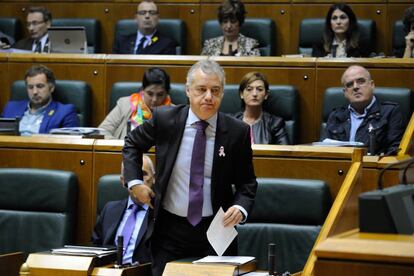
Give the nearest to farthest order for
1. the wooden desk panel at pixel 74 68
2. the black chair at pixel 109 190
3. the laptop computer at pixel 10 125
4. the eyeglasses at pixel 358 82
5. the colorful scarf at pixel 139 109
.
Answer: the black chair at pixel 109 190
the laptop computer at pixel 10 125
the eyeglasses at pixel 358 82
the colorful scarf at pixel 139 109
the wooden desk panel at pixel 74 68

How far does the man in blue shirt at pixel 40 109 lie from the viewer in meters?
3.31

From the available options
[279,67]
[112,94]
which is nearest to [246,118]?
[279,67]

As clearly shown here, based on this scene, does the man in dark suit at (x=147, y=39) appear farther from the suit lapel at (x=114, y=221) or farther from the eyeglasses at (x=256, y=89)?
the suit lapel at (x=114, y=221)

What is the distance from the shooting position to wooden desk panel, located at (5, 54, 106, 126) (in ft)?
11.5

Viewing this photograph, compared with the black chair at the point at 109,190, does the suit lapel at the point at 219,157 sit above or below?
above

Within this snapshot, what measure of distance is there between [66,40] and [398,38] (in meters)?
1.44

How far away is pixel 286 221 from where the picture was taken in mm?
2441

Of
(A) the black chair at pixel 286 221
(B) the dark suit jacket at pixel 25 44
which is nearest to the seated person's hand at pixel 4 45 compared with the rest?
(B) the dark suit jacket at pixel 25 44

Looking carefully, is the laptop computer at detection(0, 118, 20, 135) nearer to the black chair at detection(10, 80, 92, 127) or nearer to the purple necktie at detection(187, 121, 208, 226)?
the black chair at detection(10, 80, 92, 127)

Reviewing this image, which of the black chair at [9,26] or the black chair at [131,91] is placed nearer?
the black chair at [131,91]

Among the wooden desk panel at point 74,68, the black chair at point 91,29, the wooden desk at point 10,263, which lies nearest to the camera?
the wooden desk at point 10,263

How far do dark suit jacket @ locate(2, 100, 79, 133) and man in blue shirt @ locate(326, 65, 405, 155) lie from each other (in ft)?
3.14

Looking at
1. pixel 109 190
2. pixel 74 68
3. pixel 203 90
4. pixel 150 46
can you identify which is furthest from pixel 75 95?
pixel 203 90

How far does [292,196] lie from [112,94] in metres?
1.21
